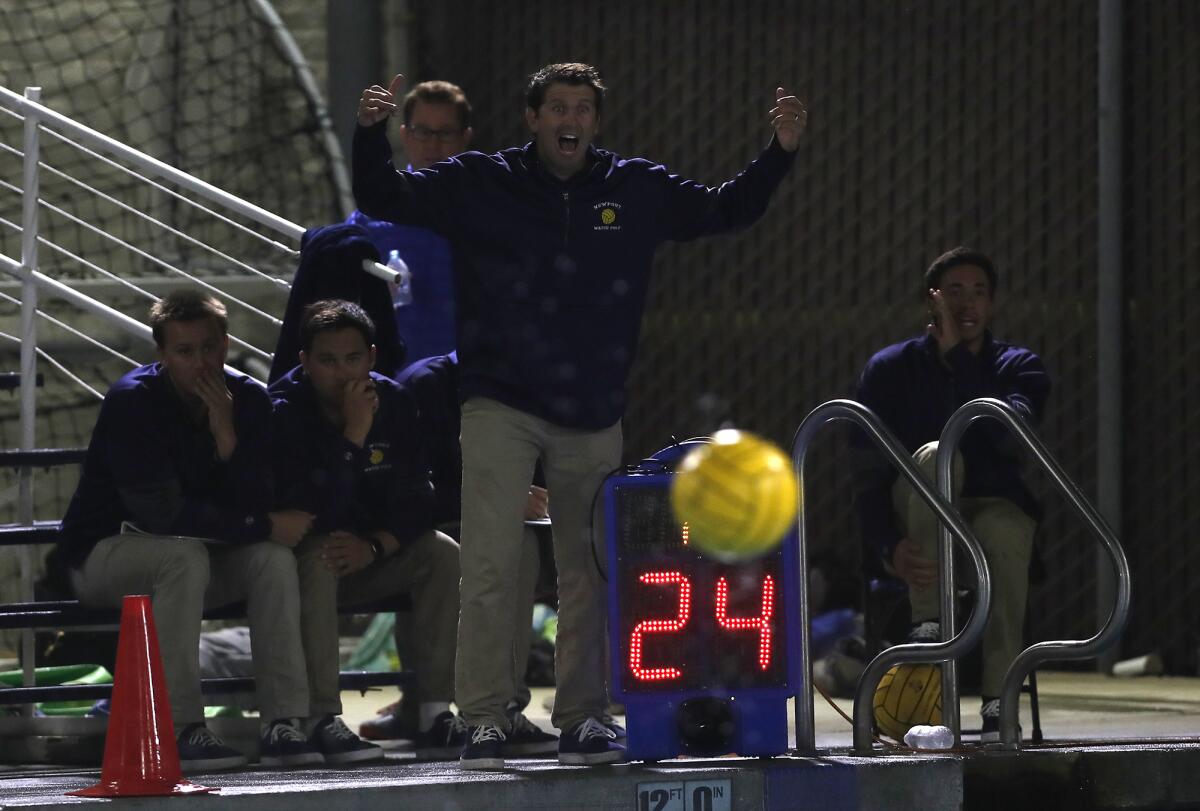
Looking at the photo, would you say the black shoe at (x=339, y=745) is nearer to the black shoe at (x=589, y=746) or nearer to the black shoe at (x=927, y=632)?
the black shoe at (x=589, y=746)

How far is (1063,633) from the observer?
1023cm

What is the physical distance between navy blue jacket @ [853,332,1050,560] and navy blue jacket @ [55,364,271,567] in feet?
6.19

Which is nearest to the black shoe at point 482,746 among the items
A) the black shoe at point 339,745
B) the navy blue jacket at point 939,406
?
the black shoe at point 339,745

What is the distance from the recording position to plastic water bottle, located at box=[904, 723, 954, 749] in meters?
5.71

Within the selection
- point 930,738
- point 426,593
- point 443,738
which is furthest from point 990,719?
point 426,593

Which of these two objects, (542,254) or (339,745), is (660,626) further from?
(339,745)

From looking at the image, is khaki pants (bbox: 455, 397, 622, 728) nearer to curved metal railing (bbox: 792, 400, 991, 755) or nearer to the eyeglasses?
curved metal railing (bbox: 792, 400, 991, 755)

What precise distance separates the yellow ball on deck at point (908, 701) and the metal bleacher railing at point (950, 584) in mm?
311

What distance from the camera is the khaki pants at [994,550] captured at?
255 inches

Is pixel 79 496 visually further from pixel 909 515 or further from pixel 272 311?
pixel 272 311

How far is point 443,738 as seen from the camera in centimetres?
650

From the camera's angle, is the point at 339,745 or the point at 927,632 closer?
the point at 339,745

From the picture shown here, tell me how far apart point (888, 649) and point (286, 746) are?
67.0 inches

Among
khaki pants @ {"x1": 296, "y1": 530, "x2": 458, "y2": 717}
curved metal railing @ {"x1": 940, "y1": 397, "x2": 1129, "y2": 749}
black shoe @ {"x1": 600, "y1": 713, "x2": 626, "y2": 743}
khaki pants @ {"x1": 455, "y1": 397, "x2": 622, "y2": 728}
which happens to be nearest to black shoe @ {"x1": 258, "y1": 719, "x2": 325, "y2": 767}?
khaki pants @ {"x1": 296, "y1": 530, "x2": 458, "y2": 717}
